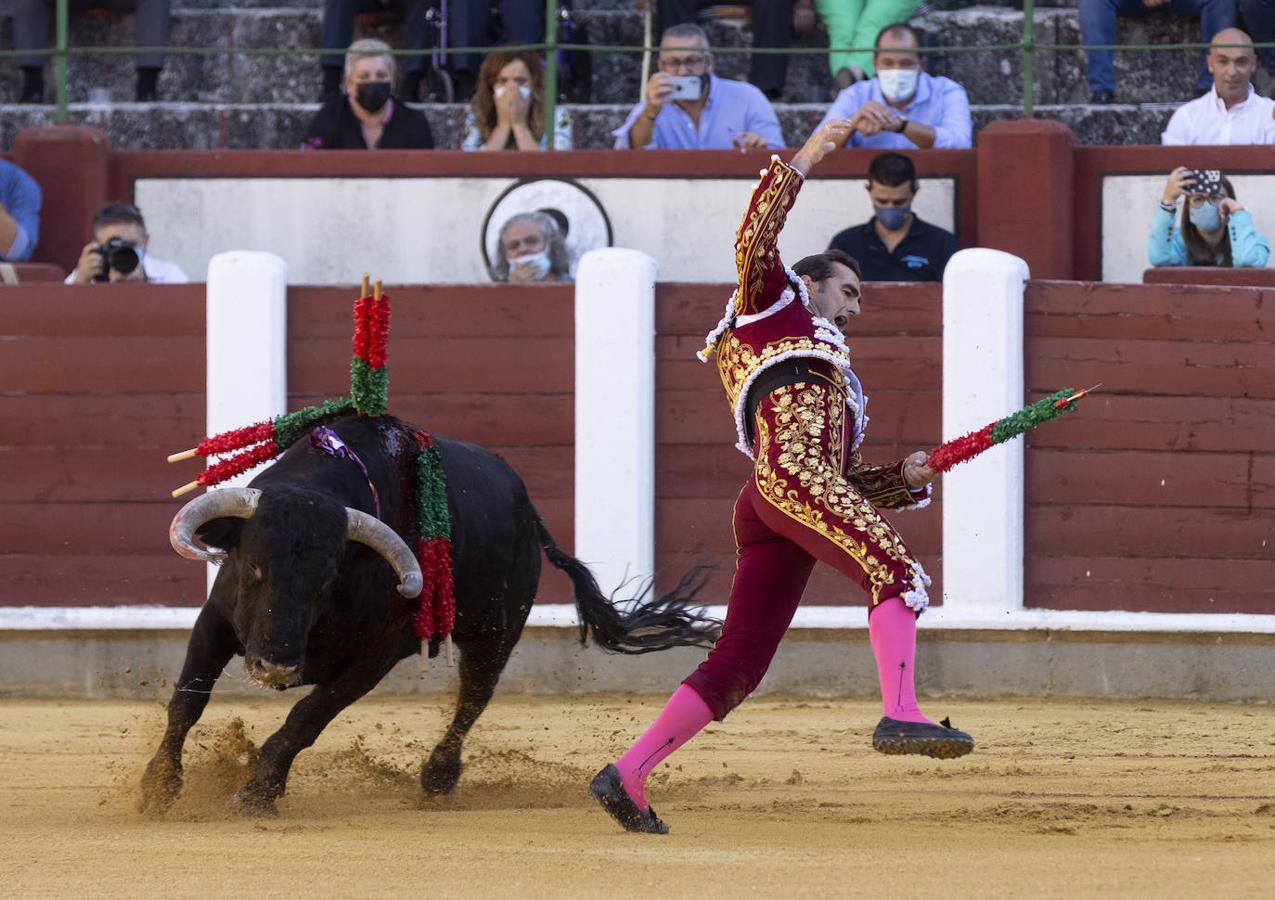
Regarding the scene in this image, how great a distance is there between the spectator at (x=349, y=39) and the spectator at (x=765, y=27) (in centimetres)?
90

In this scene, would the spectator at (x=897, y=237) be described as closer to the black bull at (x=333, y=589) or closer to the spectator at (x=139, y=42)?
the black bull at (x=333, y=589)

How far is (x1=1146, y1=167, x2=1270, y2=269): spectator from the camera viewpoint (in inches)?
301

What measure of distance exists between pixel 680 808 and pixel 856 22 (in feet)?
15.3

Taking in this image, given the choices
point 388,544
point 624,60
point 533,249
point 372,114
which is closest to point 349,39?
point 372,114

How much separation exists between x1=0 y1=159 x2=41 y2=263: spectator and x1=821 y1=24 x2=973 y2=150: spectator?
2.86 metres

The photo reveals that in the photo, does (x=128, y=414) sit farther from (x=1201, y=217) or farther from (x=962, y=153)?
(x=1201, y=217)

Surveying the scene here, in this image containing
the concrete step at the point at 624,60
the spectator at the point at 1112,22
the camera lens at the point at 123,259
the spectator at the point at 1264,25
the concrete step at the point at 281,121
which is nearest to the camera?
the camera lens at the point at 123,259

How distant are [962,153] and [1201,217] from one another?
88cm

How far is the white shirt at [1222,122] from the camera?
8078mm

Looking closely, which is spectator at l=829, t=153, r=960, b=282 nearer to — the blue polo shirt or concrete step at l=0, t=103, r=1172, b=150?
the blue polo shirt

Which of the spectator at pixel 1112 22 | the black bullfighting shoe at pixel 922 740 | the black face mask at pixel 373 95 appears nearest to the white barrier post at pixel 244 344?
the black face mask at pixel 373 95

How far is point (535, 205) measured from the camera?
26.9 ft

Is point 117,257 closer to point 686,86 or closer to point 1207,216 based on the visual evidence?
point 686,86

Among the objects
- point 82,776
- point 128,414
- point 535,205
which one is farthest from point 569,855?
point 535,205
